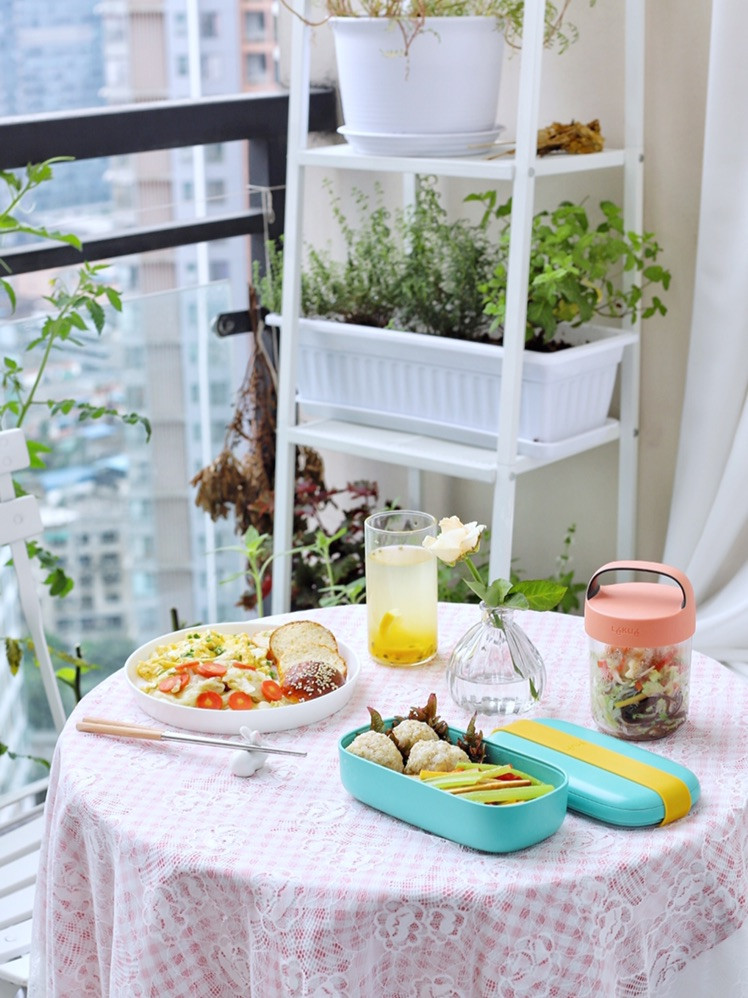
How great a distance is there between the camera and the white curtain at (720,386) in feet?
6.85

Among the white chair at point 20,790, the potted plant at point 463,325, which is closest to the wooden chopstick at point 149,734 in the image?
the white chair at point 20,790

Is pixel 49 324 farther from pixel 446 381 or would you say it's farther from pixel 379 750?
pixel 379 750

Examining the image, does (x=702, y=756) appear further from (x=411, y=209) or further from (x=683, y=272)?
(x=411, y=209)

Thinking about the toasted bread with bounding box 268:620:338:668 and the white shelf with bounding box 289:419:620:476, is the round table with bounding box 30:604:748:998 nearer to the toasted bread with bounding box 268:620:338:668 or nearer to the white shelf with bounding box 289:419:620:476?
the toasted bread with bounding box 268:620:338:668

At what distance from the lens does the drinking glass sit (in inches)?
58.6

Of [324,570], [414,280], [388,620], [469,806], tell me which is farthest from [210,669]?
[324,570]

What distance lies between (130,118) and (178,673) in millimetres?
1359

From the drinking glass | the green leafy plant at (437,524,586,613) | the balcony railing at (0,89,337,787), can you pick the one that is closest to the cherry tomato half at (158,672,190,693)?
the drinking glass

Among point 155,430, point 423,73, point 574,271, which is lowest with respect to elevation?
point 155,430

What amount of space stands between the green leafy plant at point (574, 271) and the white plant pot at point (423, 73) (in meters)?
0.19

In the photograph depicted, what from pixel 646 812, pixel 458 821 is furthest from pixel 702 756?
pixel 458 821

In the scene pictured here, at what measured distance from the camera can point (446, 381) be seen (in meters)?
2.23

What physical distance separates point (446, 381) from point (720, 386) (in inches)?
19.2

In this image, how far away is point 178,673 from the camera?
1.43 m
